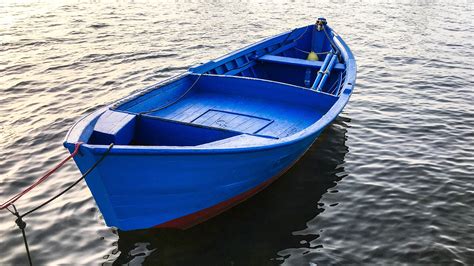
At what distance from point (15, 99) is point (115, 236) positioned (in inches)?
314

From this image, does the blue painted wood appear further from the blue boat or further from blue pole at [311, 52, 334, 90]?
blue pole at [311, 52, 334, 90]

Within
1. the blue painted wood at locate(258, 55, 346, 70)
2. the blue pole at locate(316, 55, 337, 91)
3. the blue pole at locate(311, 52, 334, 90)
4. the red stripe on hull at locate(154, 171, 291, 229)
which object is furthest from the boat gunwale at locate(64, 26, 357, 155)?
the blue painted wood at locate(258, 55, 346, 70)

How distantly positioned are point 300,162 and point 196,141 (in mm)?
3178

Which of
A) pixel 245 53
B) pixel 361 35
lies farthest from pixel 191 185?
pixel 361 35

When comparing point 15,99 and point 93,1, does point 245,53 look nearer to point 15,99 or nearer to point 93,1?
point 15,99

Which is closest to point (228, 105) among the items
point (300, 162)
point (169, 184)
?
point (300, 162)

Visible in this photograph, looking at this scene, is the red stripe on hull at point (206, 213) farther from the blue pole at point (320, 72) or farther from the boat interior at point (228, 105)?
the blue pole at point (320, 72)

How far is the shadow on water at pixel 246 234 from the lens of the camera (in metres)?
6.87

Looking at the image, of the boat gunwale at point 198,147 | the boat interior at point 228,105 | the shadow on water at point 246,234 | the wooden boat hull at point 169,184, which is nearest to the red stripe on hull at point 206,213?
the wooden boat hull at point 169,184

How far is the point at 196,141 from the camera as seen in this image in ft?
24.5

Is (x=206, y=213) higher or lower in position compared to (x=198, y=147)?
lower

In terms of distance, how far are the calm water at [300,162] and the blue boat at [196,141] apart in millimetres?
723

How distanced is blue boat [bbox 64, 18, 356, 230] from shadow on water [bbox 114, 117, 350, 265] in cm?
30

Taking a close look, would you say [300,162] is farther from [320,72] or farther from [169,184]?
[169,184]
